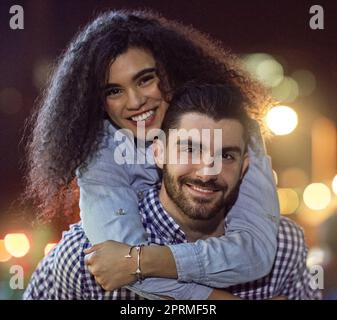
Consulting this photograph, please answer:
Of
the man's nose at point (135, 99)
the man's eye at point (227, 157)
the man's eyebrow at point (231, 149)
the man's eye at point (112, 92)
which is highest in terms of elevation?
the man's eye at point (112, 92)

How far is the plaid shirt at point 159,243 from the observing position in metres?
1.82

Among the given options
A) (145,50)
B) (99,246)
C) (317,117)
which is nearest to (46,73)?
(145,50)

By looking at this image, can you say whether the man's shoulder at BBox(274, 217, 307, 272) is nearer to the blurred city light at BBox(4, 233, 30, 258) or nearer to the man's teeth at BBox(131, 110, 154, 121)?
the man's teeth at BBox(131, 110, 154, 121)

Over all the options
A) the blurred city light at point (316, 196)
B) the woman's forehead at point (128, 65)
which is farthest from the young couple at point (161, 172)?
the blurred city light at point (316, 196)

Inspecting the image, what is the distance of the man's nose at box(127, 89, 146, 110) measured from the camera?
5.85ft

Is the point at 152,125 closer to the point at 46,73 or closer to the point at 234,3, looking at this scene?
the point at 46,73

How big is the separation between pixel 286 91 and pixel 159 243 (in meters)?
0.62

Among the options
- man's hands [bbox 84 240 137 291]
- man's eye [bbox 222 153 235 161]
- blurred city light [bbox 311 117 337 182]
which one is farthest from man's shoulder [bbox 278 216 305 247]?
man's hands [bbox 84 240 137 291]

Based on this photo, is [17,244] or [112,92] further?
[17,244]

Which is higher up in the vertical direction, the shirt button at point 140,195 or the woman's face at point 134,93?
the woman's face at point 134,93

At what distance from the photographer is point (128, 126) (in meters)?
1.81

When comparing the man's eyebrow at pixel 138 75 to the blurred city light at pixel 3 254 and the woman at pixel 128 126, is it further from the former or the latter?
the blurred city light at pixel 3 254

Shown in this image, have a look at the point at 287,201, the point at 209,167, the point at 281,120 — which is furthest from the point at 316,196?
the point at 209,167

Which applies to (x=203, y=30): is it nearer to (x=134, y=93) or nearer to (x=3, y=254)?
(x=134, y=93)
